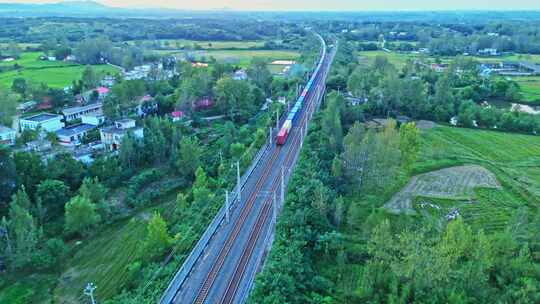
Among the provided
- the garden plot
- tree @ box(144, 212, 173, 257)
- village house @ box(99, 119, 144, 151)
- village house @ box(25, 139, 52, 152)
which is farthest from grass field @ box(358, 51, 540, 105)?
village house @ box(25, 139, 52, 152)

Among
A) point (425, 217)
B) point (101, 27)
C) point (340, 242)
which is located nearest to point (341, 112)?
point (425, 217)

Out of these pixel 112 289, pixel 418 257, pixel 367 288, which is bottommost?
pixel 112 289

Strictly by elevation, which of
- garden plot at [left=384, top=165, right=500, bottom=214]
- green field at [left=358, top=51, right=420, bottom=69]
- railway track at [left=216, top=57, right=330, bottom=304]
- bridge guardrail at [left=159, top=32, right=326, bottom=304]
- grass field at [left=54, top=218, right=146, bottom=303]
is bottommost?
grass field at [left=54, top=218, right=146, bottom=303]

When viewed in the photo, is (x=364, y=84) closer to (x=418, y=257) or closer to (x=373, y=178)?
(x=373, y=178)

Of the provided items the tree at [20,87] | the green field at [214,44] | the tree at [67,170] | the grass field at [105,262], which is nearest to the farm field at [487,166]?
the grass field at [105,262]

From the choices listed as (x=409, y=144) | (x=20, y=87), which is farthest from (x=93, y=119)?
(x=409, y=144)

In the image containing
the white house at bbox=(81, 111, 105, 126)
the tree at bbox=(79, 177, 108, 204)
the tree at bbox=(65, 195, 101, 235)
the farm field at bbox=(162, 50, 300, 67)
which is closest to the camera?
the tree at bbox=(65, 195, 101, 235)

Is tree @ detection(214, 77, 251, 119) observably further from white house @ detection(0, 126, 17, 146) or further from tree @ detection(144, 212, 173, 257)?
tree @ detection(144, 212, 173, 257)
